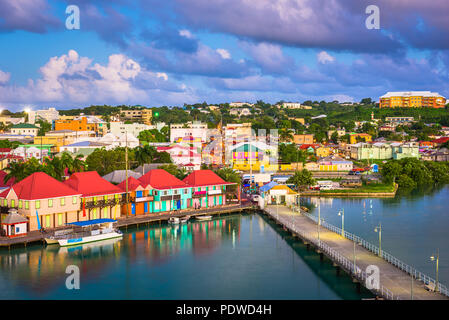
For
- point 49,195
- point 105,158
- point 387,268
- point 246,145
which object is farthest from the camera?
point 246,145

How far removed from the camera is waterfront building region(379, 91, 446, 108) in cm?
16038

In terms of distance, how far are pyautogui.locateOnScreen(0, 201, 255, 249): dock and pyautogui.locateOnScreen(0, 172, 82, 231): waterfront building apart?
3.37 ft

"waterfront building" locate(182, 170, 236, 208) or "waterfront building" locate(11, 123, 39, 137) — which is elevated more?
"waterfront building" locate(11, 123, 39, 137)

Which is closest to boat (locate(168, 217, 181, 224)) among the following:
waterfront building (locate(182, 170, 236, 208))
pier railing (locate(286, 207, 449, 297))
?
waterfront building (locate(182, 170, 236, 208))

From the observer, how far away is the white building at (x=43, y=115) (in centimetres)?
14812

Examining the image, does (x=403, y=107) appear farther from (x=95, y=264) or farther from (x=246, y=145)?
(x=95, y=264)

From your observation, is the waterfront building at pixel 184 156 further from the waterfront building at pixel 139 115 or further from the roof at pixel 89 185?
the waterfront building at pixel 139 115

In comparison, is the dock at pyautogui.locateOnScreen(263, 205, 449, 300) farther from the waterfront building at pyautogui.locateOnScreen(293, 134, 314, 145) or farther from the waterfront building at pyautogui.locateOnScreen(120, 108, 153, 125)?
the waterfront building at pyautogui.locateOnScreen(120, 108, 153, 125)

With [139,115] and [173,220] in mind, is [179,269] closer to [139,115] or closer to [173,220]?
[173,220]

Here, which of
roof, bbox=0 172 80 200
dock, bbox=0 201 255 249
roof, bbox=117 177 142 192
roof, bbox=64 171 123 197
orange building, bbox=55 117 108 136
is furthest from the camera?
orange building, bbox=55 117 108 136

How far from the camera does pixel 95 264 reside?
31.2 meters

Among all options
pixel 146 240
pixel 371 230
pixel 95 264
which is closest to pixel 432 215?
pixel 371 230

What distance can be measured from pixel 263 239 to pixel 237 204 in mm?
11593

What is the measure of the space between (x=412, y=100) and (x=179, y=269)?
148618 millimetres
